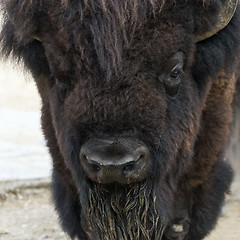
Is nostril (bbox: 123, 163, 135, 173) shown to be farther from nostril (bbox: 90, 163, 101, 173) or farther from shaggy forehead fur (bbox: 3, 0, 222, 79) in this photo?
shaggy forehead fur (bbox: 3, 0, 222, 79)

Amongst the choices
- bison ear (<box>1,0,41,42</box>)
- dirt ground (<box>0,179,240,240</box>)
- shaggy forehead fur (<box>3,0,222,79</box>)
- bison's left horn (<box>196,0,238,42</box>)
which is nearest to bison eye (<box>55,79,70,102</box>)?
shaggy forehead fur (<box>3,0,222,79</box>)

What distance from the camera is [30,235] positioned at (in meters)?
5.37

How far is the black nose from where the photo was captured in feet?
10.7

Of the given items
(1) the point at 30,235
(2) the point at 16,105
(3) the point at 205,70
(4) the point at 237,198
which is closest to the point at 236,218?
(4) the point at 237,198

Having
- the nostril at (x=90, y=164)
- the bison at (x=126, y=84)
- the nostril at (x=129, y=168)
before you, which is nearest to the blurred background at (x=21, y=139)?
the bison at (x=126, y=84)

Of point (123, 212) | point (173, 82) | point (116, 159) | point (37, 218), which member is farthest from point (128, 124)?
point (37, 218)

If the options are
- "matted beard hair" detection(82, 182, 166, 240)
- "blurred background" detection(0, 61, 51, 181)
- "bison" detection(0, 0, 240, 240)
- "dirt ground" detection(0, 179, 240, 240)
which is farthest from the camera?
"blurred background" detection(0, 61, 51, 181)

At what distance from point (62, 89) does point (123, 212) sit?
84 centimetres

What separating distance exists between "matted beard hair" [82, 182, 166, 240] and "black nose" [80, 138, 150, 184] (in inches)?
6.8

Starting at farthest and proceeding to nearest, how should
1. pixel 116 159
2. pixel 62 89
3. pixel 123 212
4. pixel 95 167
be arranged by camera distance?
pixel 62 89, pixel 123 212, pixel 95 167, pixel 116 159

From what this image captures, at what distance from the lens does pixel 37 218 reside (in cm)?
577

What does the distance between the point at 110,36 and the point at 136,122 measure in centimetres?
51

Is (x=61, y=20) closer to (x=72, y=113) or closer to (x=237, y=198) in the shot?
(x=72, y=113)

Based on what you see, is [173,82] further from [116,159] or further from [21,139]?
[21,139]
